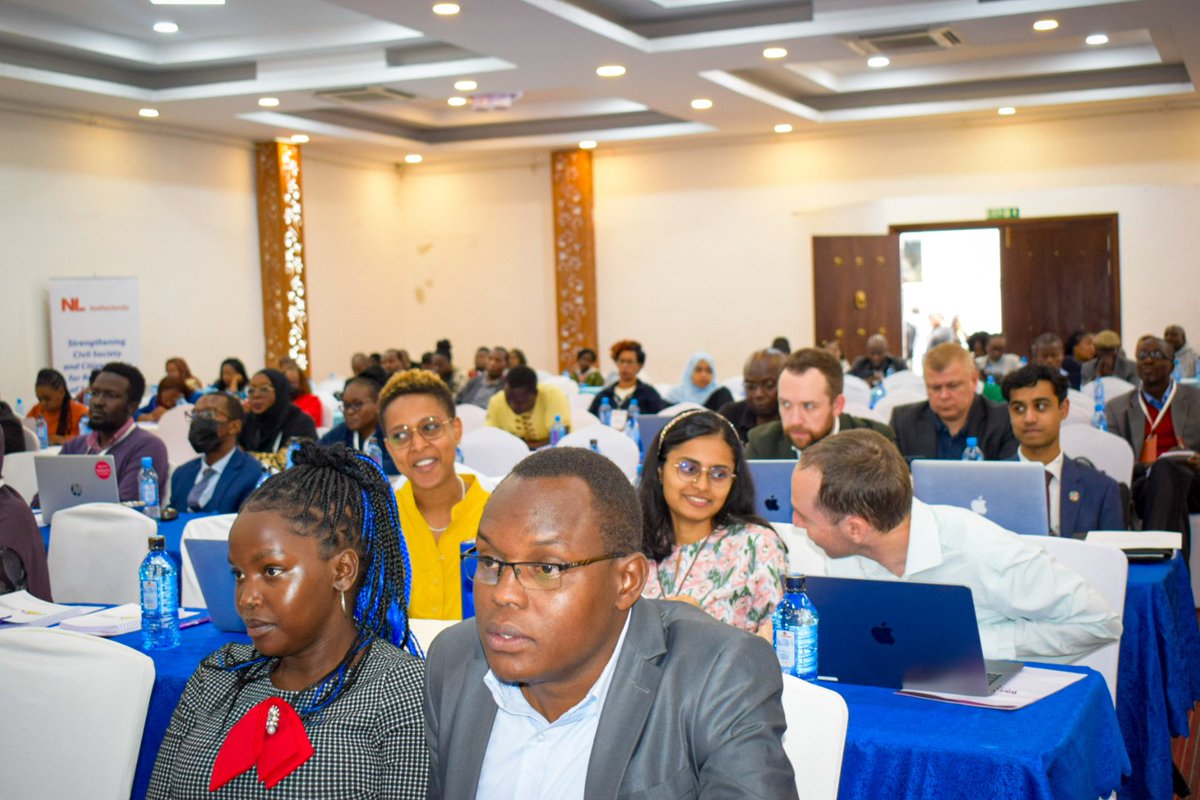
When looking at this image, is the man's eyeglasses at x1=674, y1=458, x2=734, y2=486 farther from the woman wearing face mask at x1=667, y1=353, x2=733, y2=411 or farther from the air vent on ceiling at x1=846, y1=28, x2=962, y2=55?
the air vent on ceiling at x1=846, y1=28, x2=962, y2=55

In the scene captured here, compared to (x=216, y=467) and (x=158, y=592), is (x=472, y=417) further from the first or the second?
(x=158, y=592)

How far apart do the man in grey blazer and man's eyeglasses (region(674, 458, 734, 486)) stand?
151cm

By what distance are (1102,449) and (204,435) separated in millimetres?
4242

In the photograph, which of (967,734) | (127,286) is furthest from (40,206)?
(967,734)

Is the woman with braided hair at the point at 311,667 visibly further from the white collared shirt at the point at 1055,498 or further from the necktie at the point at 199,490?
the necktie at the point at 199,490

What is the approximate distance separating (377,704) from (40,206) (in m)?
11.9

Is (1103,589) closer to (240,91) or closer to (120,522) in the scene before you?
(120,522)

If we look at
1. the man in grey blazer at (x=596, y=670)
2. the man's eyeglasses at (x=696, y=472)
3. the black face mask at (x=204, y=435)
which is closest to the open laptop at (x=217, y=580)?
the man's eyeglasses at (x=696, y=472)

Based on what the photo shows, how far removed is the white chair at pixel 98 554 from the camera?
433cm

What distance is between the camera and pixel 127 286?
12.9 metres

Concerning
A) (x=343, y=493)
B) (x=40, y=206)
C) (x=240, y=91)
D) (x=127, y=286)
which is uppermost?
(x=240, y=91)

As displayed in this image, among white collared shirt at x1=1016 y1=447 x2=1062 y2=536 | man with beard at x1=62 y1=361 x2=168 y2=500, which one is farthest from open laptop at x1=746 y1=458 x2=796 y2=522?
man with beard at x1=62 y1=361 x2=168 y2=500

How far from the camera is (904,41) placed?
10219mm

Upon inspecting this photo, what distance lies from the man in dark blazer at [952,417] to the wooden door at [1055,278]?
952 centimetres
